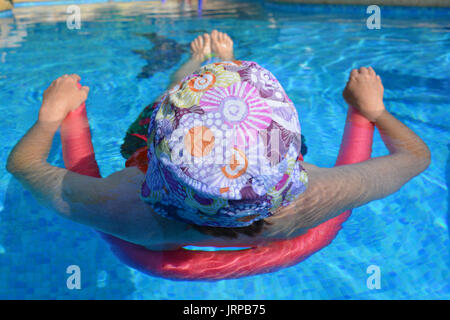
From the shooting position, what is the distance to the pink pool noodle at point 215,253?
1930mm

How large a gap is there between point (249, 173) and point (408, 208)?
1.98 metres

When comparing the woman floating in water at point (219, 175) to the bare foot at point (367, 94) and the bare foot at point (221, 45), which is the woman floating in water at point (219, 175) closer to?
the bare foot at point (367, 94)

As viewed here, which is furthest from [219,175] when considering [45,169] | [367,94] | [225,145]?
[367,94]

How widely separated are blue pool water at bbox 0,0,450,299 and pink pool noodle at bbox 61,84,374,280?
158mm

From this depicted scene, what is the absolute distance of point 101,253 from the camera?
2.34 meters

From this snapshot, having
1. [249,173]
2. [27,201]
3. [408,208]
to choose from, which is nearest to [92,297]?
[27,201]

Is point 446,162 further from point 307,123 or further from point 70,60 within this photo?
point 70,60

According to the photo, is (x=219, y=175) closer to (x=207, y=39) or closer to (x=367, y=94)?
(x=367, y=94)

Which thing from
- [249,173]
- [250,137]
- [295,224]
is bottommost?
[295,224]

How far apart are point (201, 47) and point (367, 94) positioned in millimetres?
2218

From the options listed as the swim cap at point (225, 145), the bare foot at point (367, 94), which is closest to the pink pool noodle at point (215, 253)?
the bare foot at point (367, 94)

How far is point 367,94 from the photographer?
7.62 feet

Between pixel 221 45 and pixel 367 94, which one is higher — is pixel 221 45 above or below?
above
